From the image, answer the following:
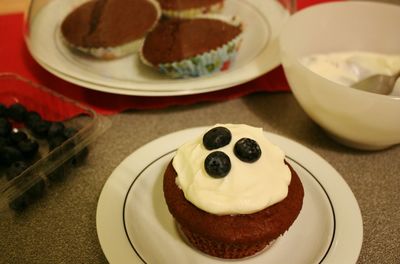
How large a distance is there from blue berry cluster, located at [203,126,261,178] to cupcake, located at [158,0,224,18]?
704 mm

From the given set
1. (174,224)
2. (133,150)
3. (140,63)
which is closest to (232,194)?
(174,224)

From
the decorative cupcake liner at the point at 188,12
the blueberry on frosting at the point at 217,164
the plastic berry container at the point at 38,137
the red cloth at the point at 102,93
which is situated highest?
the blueberry on frosting at the point at 217,164

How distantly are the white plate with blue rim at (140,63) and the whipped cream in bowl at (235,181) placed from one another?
34 cm

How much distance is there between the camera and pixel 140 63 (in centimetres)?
122

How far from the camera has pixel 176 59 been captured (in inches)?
43.4

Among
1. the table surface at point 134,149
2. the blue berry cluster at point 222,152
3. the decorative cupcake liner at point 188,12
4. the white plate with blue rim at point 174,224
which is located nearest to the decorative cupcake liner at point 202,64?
the table surface at point 134,149

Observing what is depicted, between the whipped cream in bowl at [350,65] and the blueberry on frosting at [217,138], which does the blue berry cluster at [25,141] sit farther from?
the whipped cream in bowl at [350,65]

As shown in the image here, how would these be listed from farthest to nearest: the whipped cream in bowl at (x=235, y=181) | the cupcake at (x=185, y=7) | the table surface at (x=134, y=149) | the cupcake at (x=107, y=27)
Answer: the cupcake at (x=185, y=7) < the cupcake at (x=107, y=27) < the table surface at (x=134, y=149) < the whipped cream in bowl at (x=235, y=181)

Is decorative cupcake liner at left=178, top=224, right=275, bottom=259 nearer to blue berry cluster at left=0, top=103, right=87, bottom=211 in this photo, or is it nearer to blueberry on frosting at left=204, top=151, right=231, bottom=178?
blueberry on frosting at left=204, top=151, right=231, bottom=178

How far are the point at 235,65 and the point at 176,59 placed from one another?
0.20 metres

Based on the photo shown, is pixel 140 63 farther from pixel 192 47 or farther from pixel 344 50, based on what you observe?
pixel 344 50

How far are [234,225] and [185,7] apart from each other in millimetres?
855

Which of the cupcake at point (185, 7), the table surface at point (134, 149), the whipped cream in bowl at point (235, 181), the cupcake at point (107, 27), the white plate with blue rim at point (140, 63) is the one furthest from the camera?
the cupcake at point (185, 7)

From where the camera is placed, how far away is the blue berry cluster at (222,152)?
658 mm
